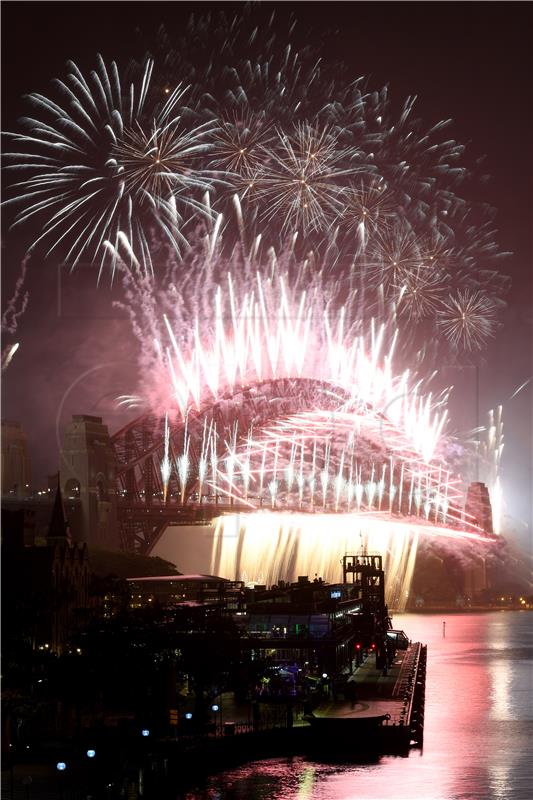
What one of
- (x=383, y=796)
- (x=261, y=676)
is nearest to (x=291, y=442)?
(x=261, y=676)

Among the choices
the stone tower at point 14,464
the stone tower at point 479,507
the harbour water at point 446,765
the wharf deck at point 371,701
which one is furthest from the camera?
the stone tower at point 479,507

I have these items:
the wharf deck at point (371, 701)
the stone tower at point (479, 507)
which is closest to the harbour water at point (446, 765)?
the wharf deck at point (371, 701)

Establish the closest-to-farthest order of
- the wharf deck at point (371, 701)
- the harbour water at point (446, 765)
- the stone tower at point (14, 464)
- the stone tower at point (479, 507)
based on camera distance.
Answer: the harbour water at point (446, 765) → the wharf deck at point (371, 701) → the stone tower at point (14, 464) → the stone tower at point (479, 507)

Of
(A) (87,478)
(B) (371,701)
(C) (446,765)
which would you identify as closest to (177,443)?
(A) (87,478)

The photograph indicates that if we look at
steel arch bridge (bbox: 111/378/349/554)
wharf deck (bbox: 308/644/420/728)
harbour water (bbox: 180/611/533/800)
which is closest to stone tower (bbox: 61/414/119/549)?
steel arch bridge (bbox: 111/378/349/554)

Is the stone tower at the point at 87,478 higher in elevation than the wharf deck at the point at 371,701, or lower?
higher

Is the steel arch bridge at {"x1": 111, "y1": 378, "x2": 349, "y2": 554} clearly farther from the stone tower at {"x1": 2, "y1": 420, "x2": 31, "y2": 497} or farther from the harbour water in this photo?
the harbour water

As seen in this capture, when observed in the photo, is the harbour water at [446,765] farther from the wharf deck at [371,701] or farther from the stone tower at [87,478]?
the stone tower at [87,478]
